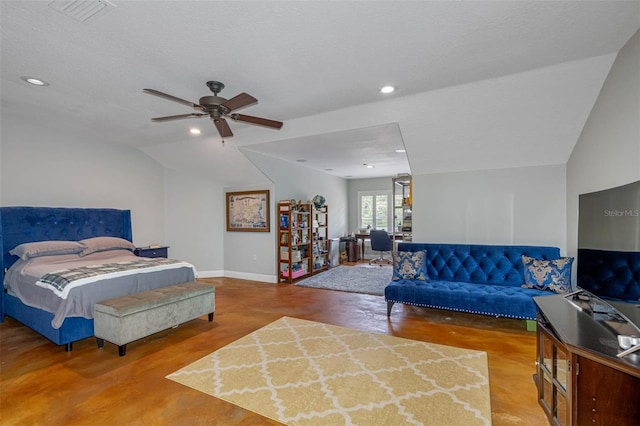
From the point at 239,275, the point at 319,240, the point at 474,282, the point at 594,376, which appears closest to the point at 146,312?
the point at 239,275

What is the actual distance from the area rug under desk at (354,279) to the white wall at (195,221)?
2051mm

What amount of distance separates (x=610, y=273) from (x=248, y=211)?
5.47 metres

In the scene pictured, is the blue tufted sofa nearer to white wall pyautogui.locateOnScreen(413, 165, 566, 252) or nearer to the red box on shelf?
white wall pyautogui.locateOnScreen(413, 165, 566, 252)

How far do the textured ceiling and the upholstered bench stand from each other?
2160mm

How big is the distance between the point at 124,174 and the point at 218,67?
3.88m

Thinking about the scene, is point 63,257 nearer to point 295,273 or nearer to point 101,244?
point 101,244

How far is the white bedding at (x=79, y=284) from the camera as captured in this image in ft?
9.51

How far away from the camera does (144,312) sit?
2988mm

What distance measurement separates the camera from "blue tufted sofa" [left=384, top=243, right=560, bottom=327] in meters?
3.31

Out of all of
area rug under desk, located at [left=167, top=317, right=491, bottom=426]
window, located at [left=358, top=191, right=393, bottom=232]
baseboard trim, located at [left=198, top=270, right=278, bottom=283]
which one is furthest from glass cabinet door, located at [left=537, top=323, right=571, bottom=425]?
window, located at [left=358, top=191, right=393, bottom=232]

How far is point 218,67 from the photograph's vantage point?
8.55 feet

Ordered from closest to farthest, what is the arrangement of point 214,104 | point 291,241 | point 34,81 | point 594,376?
point 594,376
point 214,104
point 34,81
point 291,241

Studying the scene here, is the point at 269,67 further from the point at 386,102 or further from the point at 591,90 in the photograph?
the point at 591,90

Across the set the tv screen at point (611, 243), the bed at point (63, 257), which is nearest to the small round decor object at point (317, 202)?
the bed at point (63, 257)
